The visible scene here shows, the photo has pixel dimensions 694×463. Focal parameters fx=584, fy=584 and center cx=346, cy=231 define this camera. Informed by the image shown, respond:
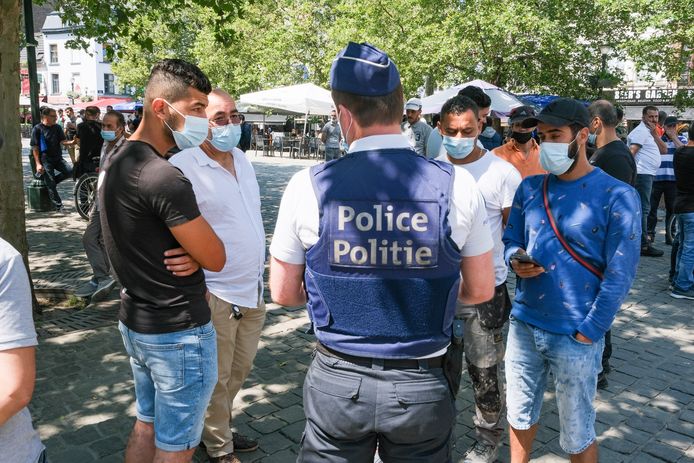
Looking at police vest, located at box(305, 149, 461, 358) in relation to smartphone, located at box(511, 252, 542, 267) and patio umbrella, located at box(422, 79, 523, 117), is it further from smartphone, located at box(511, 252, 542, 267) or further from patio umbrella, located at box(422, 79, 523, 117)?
patio umbrella, located at box(422, 79, 523, 117)

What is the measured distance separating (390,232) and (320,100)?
59.0ft

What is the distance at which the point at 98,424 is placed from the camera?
152 inches

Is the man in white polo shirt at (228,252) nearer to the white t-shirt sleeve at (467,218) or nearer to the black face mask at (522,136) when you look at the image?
the white t-shirt sleeve at (467,218)

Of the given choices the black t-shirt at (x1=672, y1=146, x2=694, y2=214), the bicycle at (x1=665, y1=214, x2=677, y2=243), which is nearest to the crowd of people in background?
the black t-shirt at (x1=672, y1=146, x2=694, y2=214)

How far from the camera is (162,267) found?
2332mm

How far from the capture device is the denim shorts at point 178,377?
241 cm

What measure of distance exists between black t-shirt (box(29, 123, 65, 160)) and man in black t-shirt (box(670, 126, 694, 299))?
10.9 metres

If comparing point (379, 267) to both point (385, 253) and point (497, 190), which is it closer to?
point (385, 253)

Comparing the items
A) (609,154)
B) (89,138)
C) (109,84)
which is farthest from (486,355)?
(109,84)

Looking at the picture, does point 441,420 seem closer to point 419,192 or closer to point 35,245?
point 419,192

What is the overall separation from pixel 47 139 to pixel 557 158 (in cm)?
1135

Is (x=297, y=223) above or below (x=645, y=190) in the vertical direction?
above

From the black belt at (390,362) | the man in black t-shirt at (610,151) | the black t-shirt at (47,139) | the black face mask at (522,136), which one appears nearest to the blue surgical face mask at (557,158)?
the black belt at (390,362)

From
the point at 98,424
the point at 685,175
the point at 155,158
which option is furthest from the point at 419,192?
the point at 685,175
